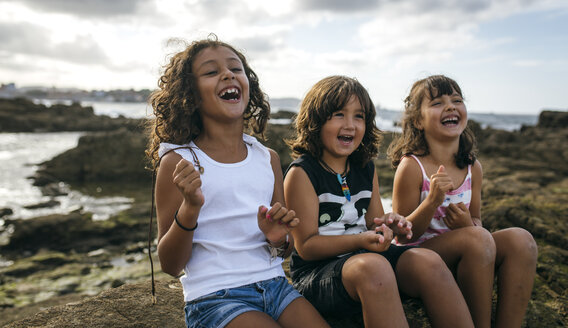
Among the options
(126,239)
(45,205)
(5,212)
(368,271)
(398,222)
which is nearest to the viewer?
(368,271)

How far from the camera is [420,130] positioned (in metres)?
2.91

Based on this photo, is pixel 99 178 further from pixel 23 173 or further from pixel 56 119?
pixel 56 119

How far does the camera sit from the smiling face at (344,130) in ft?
7.97

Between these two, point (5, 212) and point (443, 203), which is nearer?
point (443, 203)

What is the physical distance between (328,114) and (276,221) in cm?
80

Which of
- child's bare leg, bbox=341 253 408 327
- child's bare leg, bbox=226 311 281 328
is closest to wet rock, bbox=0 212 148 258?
child's bare leg, bbox=226 311 281 328

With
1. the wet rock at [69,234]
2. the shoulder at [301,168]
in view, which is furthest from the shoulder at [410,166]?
the wet rock at [69,234]

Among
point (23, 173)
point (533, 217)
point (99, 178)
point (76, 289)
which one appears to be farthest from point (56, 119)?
point (533, 217)

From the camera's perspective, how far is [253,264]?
208 cm

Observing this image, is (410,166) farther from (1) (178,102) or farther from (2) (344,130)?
(1) (178,102)

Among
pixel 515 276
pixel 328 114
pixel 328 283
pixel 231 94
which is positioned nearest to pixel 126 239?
pixel 231 94

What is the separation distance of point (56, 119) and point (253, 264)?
32.6 m

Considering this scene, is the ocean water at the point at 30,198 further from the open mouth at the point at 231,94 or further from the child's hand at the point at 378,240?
the child's hand at the point at 378,240

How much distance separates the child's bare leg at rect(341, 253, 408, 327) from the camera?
1830 millimetres
